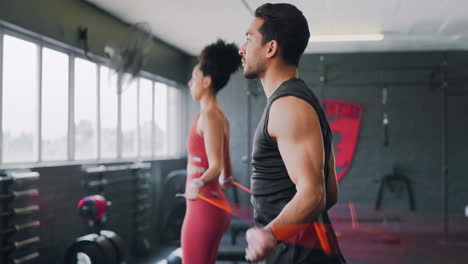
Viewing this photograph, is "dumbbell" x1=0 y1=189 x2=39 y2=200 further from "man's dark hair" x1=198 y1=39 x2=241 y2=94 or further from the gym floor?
the gym floor

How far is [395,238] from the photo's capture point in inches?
229

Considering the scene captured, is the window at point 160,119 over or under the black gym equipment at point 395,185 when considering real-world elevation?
over

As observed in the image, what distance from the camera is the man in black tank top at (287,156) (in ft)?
3.58

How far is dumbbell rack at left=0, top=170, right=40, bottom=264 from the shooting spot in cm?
298

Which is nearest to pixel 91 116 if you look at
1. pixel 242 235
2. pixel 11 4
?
→ pixel 11 4

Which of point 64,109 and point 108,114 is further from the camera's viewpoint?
point 108,114

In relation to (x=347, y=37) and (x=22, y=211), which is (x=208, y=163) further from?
(x=347, y=37)

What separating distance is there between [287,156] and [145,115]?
190 inches

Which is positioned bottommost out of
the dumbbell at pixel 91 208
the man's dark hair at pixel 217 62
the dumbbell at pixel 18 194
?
the dumbbell at pixel 91 208

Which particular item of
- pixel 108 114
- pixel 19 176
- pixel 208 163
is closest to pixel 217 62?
pixel 208 163

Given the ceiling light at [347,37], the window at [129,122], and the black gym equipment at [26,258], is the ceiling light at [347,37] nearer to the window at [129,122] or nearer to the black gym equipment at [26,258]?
the window at [129,122]

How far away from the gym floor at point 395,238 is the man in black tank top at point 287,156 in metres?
3.75

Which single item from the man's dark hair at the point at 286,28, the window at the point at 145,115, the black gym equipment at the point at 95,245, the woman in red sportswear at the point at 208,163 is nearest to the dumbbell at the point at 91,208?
the black gym equipment at the point at 95,245

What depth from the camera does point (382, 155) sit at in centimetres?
696
